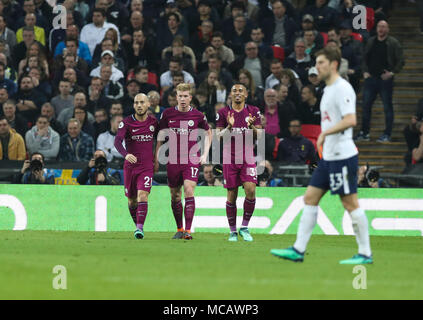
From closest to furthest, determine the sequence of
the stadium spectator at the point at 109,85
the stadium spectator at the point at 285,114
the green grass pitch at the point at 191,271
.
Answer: the green grass pitch at the point at 191,271
the stadium spectator at the point at 285,114
the stadium spectator at the point at 109,85

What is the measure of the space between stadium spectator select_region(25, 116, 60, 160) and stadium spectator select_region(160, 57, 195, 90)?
2.97 meters

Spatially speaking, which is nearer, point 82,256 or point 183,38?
point 82,256

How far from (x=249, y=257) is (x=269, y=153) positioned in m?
8.06

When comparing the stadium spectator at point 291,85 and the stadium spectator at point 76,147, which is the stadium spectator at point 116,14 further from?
the stadium spectator at point 291,85

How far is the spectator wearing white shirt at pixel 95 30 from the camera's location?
21591 millimetres

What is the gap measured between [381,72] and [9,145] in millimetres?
8945

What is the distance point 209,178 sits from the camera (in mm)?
17969

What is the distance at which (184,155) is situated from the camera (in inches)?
571

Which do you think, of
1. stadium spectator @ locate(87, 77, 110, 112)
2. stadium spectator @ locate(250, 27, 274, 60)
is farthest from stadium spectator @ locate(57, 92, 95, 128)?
stadium spectator @ locate(250, 27, 274, 60)

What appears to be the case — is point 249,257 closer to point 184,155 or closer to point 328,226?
point 184,155

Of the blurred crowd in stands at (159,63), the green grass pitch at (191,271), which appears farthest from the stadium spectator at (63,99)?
the green grass pitch at (191,271)

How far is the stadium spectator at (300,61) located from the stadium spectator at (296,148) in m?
2.79

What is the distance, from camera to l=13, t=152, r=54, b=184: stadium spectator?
17.6 m

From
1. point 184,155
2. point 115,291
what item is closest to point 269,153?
point 184,155
